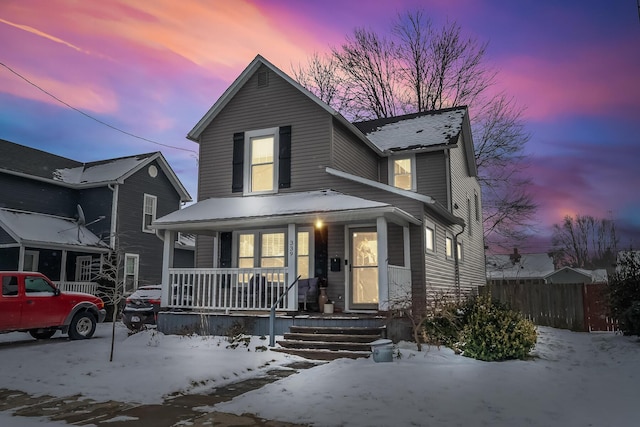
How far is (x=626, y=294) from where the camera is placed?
12469 mm

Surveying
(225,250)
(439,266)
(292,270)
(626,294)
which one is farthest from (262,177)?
(626,294)

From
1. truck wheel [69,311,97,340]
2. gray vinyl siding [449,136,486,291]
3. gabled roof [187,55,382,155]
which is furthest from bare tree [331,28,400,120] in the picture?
truck wheel [69,311,97,340]

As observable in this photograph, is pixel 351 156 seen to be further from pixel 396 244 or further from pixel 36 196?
pixel 36 196

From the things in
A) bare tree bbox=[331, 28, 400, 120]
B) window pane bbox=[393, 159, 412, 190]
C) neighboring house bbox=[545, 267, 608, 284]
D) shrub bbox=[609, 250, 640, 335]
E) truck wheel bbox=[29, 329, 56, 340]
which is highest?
bare tree bbox=[331, 28, 400, 120]

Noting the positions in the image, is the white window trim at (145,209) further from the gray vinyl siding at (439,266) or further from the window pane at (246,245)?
the gray vinyl siding at (439,266)

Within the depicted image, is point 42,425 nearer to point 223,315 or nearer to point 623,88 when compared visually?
point 223,315

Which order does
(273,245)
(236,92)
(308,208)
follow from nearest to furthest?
(308,208)
(273,245)
(236,92)

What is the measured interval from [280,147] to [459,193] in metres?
7.42

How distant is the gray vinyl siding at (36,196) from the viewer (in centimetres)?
2166

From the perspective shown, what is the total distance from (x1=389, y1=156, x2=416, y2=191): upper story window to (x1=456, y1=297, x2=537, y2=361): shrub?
7.96m

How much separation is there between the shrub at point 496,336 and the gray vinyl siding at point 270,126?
6686mm

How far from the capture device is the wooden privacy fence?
15.2m

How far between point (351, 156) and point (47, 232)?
46.7 ft

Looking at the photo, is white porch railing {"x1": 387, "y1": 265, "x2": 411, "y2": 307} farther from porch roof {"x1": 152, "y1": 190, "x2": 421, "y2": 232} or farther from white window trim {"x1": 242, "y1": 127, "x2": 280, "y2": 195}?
white window trim {"x1": 242, "y1": 127, "x2": 280, "y2": 195}
